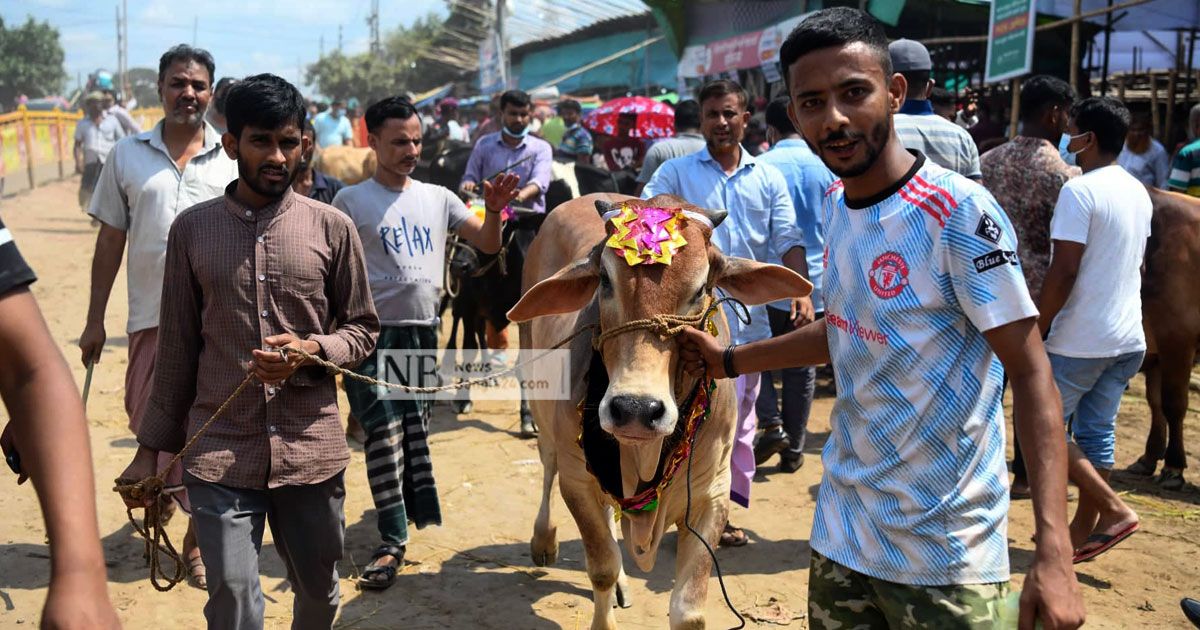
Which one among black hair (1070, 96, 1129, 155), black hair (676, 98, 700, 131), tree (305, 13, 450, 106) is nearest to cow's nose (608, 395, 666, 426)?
black hair (1070, 96, 1129, 155)

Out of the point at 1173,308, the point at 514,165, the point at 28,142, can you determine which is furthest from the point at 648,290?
the point at 28,142

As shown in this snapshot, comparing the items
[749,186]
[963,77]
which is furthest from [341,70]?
[749,186]

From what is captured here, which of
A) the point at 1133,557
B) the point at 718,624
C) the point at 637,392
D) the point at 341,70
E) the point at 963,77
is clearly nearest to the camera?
the point at 637,392

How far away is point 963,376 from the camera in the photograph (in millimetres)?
2250

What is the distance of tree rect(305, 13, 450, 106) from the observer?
52156mm

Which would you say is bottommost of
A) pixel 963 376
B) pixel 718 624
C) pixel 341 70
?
pixel 718 624

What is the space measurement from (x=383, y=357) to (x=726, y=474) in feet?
5.57

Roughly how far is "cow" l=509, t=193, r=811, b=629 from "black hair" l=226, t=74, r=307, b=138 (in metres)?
0.98

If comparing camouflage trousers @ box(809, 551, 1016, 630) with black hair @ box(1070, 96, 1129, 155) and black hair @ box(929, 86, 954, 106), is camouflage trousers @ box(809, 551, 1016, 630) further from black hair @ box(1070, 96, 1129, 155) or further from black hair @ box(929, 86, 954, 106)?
black hair @ box(929, 86, 954, 106)

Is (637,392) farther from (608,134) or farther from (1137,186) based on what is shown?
(608,134)

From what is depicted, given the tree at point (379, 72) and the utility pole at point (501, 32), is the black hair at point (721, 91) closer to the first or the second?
the utility pole at point (501, 32)

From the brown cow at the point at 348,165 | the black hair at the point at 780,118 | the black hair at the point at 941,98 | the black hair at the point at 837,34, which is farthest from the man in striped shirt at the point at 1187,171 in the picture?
the brown cow at the point at 348,165

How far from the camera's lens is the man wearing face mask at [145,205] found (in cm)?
441

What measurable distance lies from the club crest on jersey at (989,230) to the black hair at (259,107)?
2.22 meters
